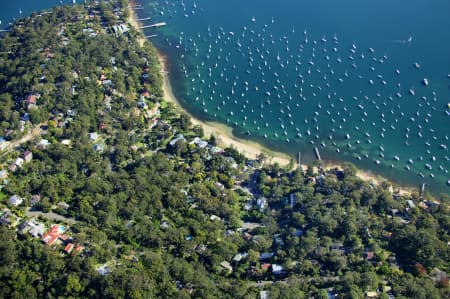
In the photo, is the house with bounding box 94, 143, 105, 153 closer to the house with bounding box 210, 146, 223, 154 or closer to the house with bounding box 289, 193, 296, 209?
the house with bounding box 210, 146, 223, 154

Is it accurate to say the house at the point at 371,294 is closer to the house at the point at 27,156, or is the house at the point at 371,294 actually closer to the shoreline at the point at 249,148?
the shoreline at the point at 249,148

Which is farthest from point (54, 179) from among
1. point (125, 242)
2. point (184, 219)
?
point (184, 219)

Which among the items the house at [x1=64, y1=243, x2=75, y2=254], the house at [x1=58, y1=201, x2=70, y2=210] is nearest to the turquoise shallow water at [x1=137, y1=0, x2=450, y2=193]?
the house at [x1=58, y1=201, x2=70, y2=210]

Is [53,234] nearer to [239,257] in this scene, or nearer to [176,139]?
[239,257]

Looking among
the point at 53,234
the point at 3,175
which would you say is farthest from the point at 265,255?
the point at 3,175

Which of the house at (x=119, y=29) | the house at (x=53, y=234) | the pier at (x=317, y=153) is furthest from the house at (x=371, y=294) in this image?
the house at (x=119, y=29)

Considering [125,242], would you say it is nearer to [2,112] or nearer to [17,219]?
[17,219]
